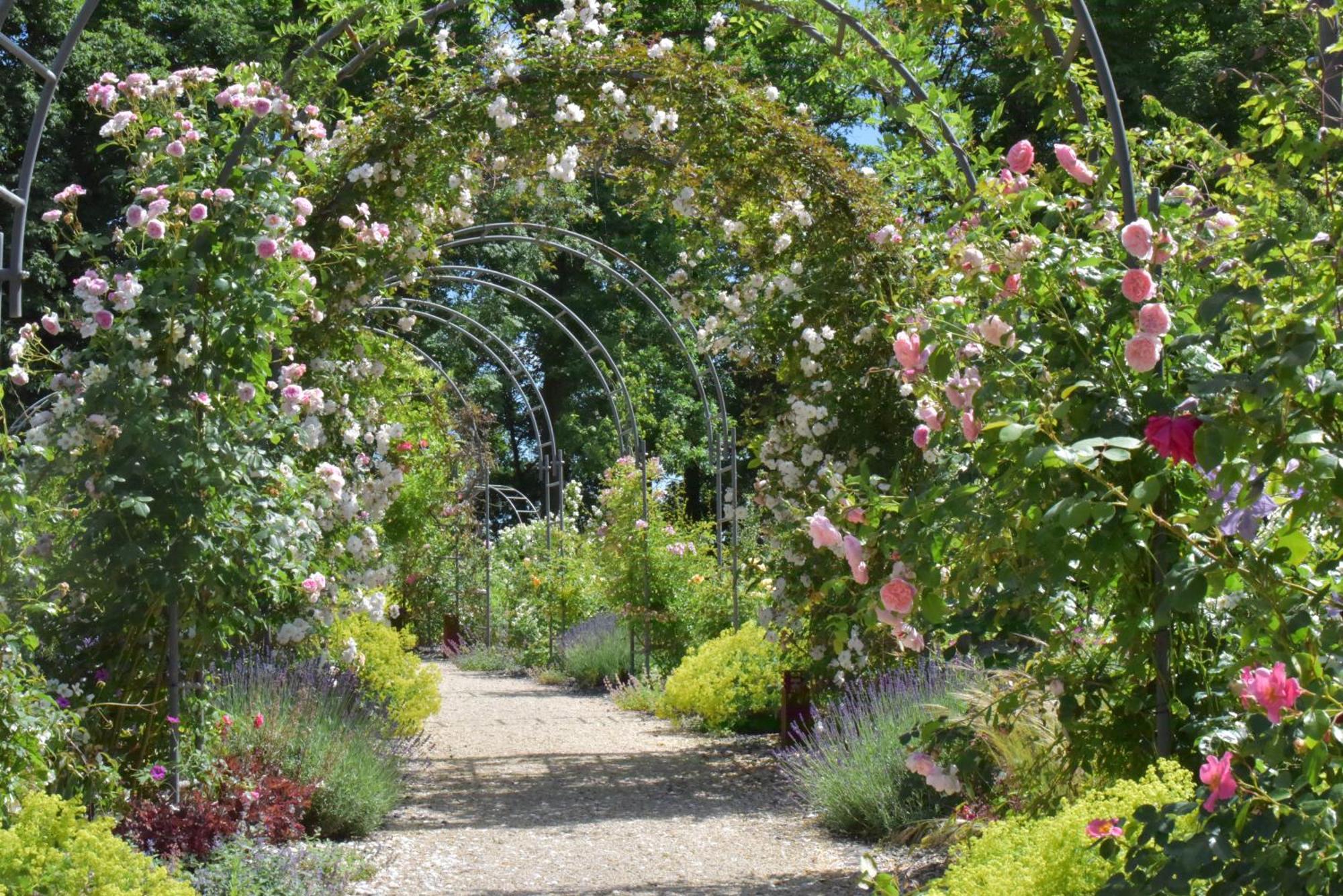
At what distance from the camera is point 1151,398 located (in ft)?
8.09

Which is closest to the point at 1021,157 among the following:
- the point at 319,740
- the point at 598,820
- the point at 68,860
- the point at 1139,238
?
the point at 1139,238

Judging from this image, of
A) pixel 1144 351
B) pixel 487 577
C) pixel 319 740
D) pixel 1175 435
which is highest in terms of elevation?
pixel 1144 351

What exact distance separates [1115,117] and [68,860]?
279cm

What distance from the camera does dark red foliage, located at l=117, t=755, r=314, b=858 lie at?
4.21 metres

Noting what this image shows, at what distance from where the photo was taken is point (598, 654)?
10844 mm

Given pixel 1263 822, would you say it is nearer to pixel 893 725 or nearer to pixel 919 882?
pixel 919 882

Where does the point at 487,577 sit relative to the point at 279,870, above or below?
above

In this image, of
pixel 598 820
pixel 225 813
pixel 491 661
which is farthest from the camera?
pixel 491 661

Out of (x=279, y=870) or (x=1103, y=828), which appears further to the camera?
(x=279, y=870)

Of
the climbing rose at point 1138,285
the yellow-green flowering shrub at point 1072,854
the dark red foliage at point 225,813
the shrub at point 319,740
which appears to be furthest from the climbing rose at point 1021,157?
the shrub at point 319,740

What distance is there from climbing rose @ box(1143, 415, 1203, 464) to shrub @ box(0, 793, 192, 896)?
2102 millimetres

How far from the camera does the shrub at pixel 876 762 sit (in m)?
4.90

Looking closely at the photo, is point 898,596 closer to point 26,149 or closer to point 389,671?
point 26,149

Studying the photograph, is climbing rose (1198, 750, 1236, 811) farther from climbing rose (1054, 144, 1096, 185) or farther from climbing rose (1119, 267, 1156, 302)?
climbing rose (1054, 144, 1096, 185)
